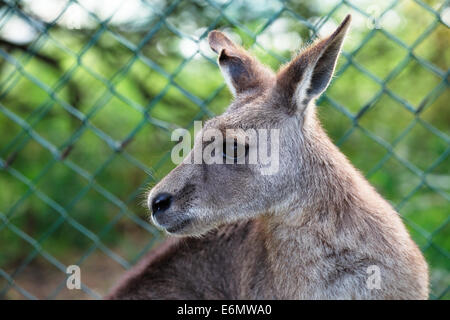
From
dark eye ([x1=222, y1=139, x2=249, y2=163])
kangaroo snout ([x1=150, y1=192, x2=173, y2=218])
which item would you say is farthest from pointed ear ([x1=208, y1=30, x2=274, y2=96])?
kangaroo snout ([x1=150, y1=192, x2=173, y2=218])

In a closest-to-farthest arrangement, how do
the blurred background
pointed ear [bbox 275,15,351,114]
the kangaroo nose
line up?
pointed ear [bbox 275,15,351,114] < the kangaroo nose < the blurred background

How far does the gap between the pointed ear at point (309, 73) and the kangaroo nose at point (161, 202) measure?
0.68 meters

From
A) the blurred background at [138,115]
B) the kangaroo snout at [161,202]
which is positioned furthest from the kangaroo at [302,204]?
the blurred background at [138,115]

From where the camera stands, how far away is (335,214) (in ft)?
9.08

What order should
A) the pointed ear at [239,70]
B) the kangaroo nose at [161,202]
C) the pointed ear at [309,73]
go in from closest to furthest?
1. the pointed ear at [309,73]
2. the kangaroo nose at [161,202]
3. the pointed ear at [239,70]

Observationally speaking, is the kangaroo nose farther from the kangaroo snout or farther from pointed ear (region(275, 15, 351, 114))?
pointed ear (region(275, 15, 351, 114))

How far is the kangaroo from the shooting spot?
8.88ft

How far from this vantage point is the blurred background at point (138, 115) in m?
3.92

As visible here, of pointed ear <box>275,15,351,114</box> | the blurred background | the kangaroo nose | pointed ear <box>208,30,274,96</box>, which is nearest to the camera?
pointed ear <box>275,15,351,114</box>

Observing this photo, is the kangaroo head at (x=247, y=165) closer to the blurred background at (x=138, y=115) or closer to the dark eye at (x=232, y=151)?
the dark eye at (x=232, y=151)

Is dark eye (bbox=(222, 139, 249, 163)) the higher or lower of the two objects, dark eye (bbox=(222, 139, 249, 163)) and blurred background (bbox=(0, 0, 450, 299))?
the lower

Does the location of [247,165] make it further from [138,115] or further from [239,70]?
[138,115]
